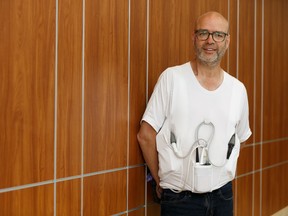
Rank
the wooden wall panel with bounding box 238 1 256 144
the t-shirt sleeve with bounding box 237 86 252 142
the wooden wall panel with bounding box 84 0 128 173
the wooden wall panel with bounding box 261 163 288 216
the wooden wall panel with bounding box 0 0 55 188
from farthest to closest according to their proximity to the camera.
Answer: the wooden wall panel with bounding box 261 163 288 216 → the wooden wall panel with bounding box 238 1 256 144 → the t-shirt sleeve with bounding box 237 86 252 142 → the wooden wall panel with bounding box 84 0 128 173 → the wooden wall panel with bounding box 0 0 55 188

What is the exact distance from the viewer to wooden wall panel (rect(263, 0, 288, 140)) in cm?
Answer: 509

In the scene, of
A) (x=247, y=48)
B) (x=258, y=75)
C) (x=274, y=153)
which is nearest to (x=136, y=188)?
(x=247, y=48)

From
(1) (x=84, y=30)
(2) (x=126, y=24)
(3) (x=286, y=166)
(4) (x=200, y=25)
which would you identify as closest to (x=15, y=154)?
(1) (x=84, y=30)

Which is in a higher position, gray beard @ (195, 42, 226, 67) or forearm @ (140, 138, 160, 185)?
gray beard @ (195, 42, 226, 67)

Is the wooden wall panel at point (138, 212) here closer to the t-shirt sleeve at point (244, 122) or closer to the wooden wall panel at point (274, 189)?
the t-shirt sleeve at point (244, 122)

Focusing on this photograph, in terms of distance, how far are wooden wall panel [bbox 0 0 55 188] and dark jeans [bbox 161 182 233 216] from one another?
0.89m

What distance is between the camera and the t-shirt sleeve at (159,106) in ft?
9.62

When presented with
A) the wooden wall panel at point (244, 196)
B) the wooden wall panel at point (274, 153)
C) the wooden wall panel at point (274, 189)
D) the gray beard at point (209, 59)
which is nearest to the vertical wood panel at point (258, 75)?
the wooden wall panel at point (274, 153)

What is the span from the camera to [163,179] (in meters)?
2.96

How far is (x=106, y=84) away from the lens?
286 cm

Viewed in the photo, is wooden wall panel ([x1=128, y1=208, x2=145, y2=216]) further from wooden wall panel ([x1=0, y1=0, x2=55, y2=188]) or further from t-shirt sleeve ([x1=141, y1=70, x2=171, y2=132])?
wooden wall panel ([x1=0, y1=0, x2=55, y2=188])

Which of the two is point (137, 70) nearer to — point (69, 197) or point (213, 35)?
point (213, 35)

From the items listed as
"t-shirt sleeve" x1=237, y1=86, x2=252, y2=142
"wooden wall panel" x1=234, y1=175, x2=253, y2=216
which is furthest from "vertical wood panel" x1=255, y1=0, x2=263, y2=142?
"t-shirt sleeve" x1=237, y1=86, x2=252, y2=142

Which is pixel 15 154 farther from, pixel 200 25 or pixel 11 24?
pixel 200 25
